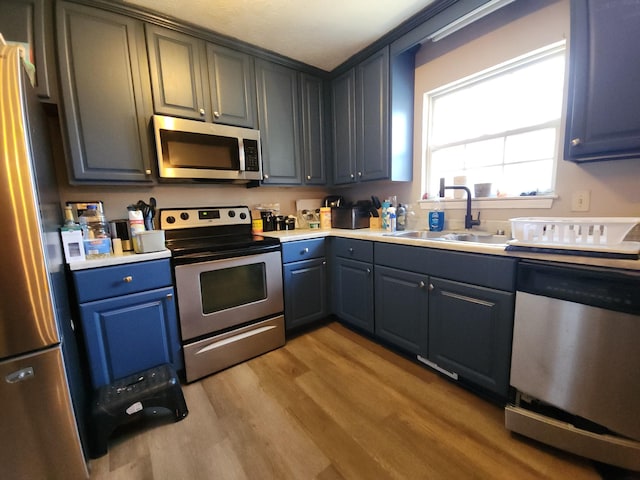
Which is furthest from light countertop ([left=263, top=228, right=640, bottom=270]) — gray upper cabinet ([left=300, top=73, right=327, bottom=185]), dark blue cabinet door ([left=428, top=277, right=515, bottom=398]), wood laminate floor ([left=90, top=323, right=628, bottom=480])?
wood laminate floor ([left=90, top=323, right=628, bottom=480])

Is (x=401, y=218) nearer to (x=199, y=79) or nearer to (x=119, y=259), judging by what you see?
(x=199, y=79)

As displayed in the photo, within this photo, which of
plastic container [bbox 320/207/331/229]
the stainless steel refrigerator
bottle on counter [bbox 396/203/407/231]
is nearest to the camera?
the stainless steel refrigerator

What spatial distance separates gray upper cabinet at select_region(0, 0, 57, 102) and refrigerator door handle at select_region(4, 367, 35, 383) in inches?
56.8

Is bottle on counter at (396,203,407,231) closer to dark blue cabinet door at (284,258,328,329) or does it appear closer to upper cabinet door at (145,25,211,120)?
dark blue cabinet door at (284,258,328,329)

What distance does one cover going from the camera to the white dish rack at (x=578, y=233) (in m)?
1.02

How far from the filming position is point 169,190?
209 cm

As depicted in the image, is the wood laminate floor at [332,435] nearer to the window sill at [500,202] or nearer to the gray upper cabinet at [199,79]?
the window sill at [500,202]

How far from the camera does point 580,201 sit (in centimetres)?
147

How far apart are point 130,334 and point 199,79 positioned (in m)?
1.77

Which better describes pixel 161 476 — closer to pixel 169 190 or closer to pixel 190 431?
pixel 190 431

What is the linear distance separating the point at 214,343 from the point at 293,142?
1.81m

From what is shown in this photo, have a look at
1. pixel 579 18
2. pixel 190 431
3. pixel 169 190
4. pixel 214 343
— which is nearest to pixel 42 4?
pixel 169 190

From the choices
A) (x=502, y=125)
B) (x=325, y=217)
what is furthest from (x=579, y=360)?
(x=325, y=217)

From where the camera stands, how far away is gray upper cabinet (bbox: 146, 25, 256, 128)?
69.6 inches
